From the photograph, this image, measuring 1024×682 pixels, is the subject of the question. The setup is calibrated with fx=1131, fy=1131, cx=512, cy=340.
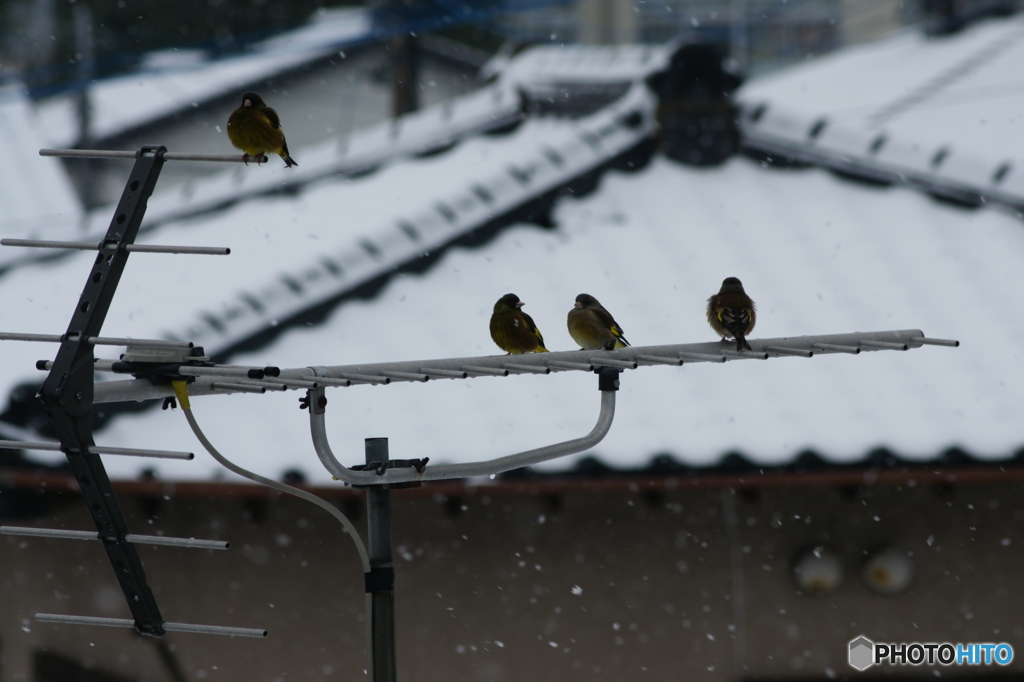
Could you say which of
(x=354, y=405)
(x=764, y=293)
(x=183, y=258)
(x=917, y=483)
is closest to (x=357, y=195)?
(x=183, y=258)

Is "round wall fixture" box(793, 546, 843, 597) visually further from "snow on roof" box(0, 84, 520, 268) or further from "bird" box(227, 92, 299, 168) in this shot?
"snow on roof" box(0, 84, 520, 268)

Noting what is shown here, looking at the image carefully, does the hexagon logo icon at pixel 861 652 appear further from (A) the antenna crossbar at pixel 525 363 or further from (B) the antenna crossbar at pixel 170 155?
(B) the antenna crossbar at pixel 170 155

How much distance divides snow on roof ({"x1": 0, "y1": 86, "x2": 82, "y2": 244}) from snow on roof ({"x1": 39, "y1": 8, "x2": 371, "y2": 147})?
2.54 feet

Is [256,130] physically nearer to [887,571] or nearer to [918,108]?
[887,571]

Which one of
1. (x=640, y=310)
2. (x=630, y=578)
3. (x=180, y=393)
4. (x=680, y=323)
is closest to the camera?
(x=180, y=393)

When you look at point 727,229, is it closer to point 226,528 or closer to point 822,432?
point 822,432

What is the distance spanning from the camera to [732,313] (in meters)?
3.88

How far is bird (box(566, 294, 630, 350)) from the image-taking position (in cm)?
433

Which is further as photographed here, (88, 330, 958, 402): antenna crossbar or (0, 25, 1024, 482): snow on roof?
(0, 25, 1024, 482): snow on roof

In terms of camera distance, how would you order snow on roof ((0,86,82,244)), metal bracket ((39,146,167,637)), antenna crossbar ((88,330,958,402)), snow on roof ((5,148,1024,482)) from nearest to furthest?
1. metal bracket ((39,146,167,637))
2. antenna crossbar ((88,330,958,402))
3. snow on roof ((5,148,1024,482))
4. snow on roof ((0,86,82,244))

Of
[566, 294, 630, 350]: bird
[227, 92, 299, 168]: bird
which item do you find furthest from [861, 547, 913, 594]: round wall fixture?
[227, 92, 299, 168]: bird

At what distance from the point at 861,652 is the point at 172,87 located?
16331 millimetres

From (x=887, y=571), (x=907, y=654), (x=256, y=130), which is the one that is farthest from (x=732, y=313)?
(x=907, y=654)

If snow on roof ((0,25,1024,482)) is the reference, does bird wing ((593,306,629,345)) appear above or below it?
below
